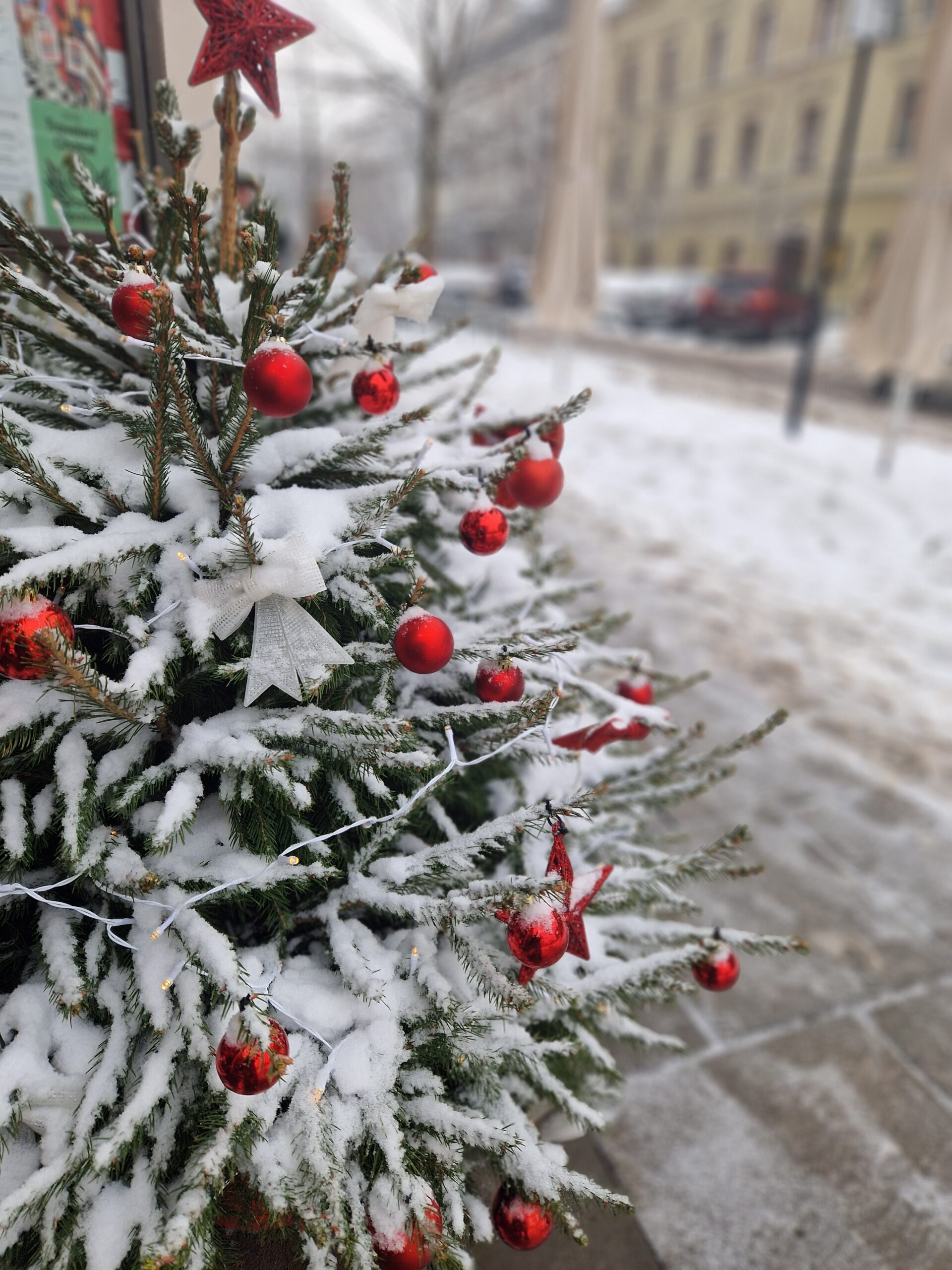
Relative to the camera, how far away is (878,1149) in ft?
6.20

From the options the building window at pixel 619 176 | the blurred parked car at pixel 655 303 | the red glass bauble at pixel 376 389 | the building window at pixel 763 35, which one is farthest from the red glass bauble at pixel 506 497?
the building window at pixel 619 176

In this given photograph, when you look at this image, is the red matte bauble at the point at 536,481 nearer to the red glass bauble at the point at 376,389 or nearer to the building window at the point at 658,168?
the red glass bauble at the point at 376,389

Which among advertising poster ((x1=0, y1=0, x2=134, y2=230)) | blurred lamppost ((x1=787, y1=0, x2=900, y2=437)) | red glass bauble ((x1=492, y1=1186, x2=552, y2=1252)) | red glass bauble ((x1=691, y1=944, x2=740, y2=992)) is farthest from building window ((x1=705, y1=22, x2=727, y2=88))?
red glass bauble ((x1=492, y1=1186, x2=552, y2=1252))

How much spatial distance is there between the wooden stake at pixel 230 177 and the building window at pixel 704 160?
1241 inches

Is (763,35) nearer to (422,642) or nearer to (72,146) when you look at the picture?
(72,146)

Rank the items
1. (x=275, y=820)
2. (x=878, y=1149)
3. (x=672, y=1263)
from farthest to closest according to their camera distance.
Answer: (x=878, y=1149), (x=672, y=1263), (x=275, y=820)

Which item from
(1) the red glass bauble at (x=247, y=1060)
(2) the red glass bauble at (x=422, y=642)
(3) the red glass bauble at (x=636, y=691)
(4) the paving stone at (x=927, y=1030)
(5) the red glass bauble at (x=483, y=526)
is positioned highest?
(5) the red glass bauble at (x=483, y=526)

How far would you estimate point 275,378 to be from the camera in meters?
1.01

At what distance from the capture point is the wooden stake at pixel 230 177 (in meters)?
1.32

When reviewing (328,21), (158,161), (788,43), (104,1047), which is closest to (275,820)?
(104,1047)

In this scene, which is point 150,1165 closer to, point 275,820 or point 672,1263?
point 275,820

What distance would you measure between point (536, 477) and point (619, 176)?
3588 centimetres

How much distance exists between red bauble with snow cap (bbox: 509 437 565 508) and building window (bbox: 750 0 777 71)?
31440 mm

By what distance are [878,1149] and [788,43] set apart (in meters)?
31.1
